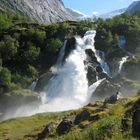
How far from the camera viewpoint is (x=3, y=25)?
189 m

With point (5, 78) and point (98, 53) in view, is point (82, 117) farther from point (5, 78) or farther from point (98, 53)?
point (98, 53)

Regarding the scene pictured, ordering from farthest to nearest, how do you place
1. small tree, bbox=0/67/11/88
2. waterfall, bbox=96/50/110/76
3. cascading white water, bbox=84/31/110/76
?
1. cascading white water, bbox=84/31/110/76
2. waterfall, bbox=96/50/110/76
3. small tree, bbox=0/67/11/88

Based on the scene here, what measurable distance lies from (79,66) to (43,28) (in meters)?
34.2

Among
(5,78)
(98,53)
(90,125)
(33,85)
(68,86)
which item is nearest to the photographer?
(90,125)

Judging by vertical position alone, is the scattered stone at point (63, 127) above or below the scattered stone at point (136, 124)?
above

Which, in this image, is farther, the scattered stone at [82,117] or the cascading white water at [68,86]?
the cascading white water at [68,86]

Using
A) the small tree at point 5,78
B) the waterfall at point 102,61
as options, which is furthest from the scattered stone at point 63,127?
the waterfall at point 102,61

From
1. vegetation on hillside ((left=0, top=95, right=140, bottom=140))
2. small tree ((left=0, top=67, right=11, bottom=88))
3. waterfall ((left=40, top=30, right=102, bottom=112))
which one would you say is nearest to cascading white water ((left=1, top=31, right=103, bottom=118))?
waterfall ((left=40, top=30, right=102, bottom=112))

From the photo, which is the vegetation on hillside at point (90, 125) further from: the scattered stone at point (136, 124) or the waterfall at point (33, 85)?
the waterfall at point (33, 85)

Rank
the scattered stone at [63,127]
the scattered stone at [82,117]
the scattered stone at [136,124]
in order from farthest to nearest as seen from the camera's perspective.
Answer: the scattered stone at [82,117] → the scattered stone at [63,127] → the scattered stone at [136,124]

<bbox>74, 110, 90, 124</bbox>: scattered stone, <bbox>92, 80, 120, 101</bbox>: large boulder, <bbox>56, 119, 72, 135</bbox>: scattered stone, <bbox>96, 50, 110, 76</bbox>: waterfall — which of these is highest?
<bbox>96, 50, 110, 76</bbox>: waterfall

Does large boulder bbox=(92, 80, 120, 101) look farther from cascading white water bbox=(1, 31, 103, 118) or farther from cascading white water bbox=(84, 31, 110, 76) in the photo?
cascading white water bbox=(84, 31, 110, 76)

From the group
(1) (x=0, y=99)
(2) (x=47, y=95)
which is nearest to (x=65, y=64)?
(2) (x=47, y=95)

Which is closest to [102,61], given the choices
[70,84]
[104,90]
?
[70,84]
